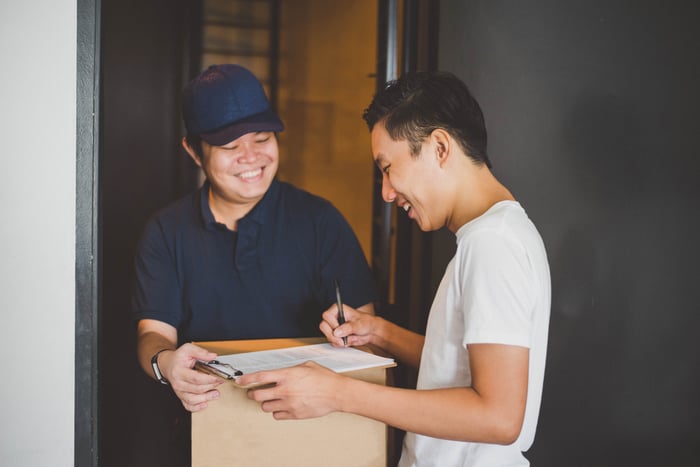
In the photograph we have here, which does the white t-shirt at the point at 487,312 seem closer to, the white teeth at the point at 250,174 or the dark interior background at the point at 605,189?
the white teeth at the point at 250,174

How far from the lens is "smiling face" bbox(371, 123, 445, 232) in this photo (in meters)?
1.22

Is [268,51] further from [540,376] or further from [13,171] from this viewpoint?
[540,376]

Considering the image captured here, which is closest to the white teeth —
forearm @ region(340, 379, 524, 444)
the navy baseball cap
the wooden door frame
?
the navy baseball cap

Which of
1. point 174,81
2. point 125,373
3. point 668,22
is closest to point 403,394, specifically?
point 668,22

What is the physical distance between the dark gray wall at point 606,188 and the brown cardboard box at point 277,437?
2.93 feet

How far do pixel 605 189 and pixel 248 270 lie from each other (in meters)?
1.10

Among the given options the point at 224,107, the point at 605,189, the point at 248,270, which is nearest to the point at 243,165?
the point at 224,107

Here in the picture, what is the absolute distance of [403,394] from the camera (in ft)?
3.48

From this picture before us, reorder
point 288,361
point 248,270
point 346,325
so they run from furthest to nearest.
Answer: point 248,270, point 346,325, point 288,361

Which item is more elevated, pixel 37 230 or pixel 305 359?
pixel 37 230

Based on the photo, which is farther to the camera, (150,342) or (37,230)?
(150,342)

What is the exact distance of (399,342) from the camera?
4.95ft

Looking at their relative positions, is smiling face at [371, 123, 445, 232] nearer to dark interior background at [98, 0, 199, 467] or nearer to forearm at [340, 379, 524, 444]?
forearm at [340, 379, 524, 444]

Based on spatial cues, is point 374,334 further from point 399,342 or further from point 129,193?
point 129,193
